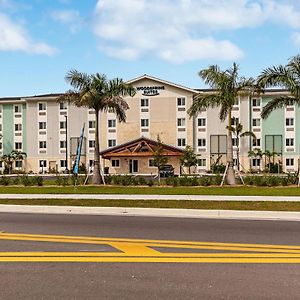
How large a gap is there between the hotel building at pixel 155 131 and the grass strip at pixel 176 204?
42.7 meters

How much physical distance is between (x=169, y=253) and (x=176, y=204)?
30.7 ft

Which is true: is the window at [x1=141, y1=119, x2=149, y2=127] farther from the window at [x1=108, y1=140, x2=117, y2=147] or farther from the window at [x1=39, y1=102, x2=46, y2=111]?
the window at [x1=39, y1=102, x2=46, y2=111]

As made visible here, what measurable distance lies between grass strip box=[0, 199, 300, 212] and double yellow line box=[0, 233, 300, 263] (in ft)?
24.5

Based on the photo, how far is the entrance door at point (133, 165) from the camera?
214 ft

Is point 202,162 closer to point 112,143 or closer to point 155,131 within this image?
point 155,131

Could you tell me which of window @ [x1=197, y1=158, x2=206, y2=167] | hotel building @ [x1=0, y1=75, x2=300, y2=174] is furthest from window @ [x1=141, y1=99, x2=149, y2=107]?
window @ [x1=197, y1=158, x2=206, y2=167]

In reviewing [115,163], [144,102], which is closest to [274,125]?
[144,102]

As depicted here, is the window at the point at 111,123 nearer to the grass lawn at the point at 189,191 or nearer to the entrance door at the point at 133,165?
the entrance door at the point at 133,165

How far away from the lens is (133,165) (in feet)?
215

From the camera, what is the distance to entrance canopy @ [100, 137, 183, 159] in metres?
62.5

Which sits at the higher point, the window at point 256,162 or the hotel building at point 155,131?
the hotel building at point 155,131

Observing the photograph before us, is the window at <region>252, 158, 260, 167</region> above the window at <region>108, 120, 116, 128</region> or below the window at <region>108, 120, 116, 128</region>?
below
